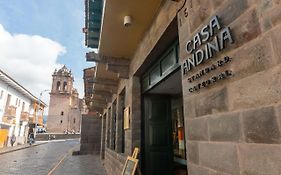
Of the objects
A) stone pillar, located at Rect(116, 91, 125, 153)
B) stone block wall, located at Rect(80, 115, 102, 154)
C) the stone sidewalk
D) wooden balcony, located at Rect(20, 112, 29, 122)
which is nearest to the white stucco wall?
wooden balcony, located at Rect(20, 112, 29, 122)

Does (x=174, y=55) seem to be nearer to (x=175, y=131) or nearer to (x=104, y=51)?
(x=104, y=51)

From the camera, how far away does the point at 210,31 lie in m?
1.96

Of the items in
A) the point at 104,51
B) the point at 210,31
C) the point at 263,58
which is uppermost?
the point at 104,51

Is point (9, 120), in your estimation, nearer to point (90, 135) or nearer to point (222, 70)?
point (90, 135)

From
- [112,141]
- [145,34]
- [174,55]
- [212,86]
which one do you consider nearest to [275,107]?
[212,86]

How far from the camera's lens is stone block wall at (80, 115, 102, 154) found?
57.0 feet

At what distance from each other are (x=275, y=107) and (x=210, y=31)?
97 cm

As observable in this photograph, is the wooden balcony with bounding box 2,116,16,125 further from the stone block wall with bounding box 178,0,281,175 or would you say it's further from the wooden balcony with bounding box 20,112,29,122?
the stone block wall with bounding box 178,0,281,175

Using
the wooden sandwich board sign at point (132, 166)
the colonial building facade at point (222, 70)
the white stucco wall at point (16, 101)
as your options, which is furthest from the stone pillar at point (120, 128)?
the white stucco wall at point (16, 101)

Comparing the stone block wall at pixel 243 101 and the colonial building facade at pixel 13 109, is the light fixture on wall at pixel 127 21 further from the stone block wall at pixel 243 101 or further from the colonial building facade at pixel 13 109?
the colonial building facade at pixel 13 109

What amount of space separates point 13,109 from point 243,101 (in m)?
29.3

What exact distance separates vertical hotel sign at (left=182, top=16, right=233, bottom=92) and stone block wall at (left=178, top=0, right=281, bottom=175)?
42mm

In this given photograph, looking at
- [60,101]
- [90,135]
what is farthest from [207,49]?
[60,101]

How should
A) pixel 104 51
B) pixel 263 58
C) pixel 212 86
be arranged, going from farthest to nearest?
pixel 104 51, pixel 212 86, pixel 263 58
